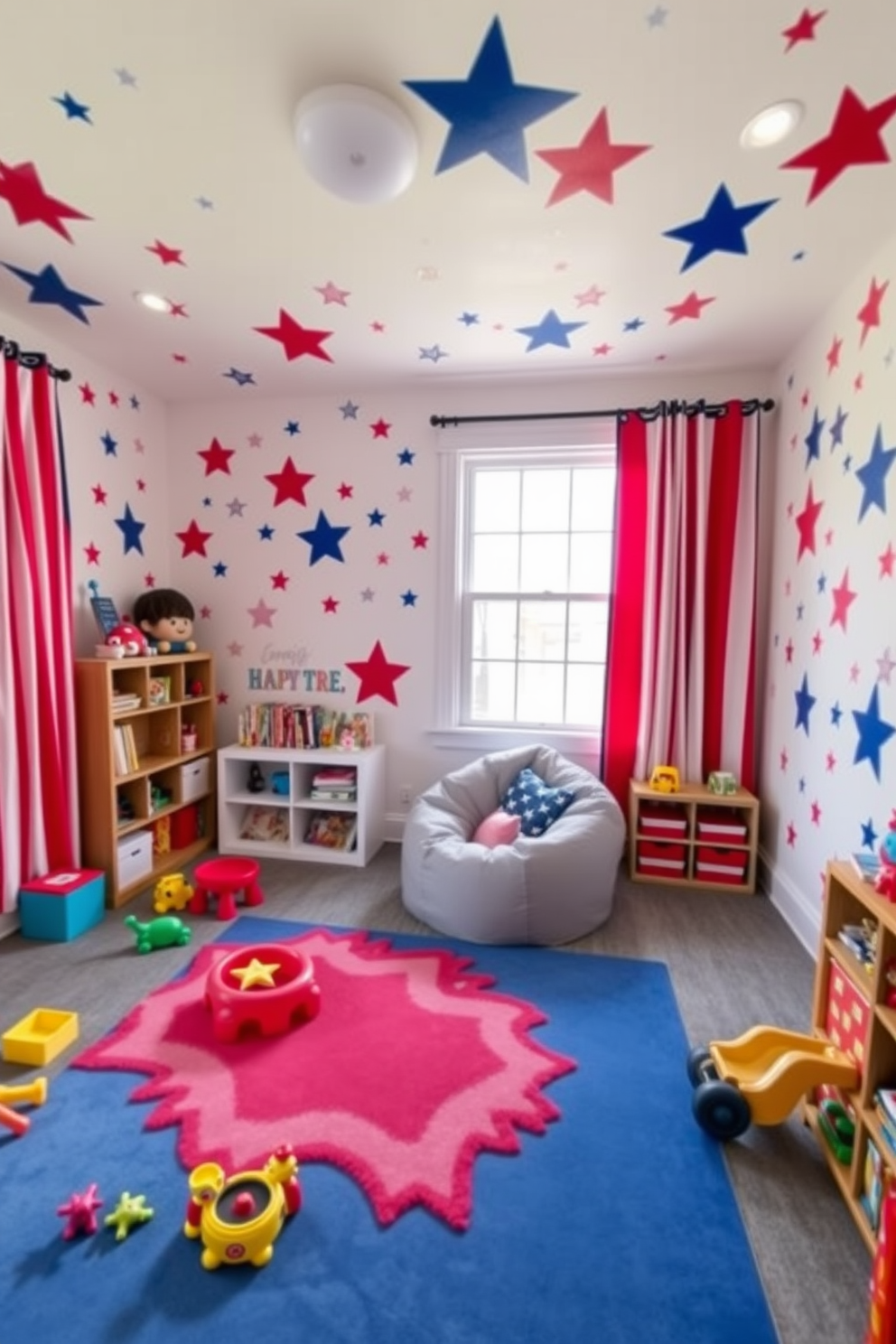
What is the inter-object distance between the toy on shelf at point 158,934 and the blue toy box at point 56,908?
0.71 ft

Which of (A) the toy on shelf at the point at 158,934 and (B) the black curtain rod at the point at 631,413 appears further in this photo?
(B) the black curtain rod at the point at 631,413

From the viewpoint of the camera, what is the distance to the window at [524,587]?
10.7 ft

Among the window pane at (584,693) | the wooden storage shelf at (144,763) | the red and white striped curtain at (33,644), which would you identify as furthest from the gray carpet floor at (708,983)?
the window pane at (584,693)

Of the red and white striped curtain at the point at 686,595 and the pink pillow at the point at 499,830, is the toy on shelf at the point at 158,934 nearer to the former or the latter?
the pink pillow at the point at 499,830

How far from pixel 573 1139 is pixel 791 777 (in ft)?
5.94

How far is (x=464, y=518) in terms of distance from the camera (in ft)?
10.9

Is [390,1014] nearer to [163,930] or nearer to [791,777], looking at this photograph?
[163,930]

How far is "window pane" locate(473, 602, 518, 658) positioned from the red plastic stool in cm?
162

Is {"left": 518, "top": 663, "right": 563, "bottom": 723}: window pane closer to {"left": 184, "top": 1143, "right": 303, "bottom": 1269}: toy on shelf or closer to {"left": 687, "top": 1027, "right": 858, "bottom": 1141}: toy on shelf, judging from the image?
{"left": 687, "top": 1027, "right": 858, "bottom": 1141}: toy on shelf

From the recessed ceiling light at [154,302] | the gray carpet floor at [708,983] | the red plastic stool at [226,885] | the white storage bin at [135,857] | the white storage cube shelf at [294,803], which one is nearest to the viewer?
the gray carpet floor at [708,983]

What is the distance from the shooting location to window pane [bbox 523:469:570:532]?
130 inches

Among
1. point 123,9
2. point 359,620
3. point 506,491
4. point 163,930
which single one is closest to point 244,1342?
point 163,930

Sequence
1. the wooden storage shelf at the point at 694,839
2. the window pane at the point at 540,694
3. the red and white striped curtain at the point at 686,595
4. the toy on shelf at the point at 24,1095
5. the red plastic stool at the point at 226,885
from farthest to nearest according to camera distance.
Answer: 1. the window pane at the point at 540,694
2. the red and white striped curtain at the point at 686,595
3. the wooden storage shelf at the point at 694,839
4. the red plastic stool at the point at 226,885
5. the toy on shelf at the point at 24,1095

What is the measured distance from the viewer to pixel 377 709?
3439 mm
